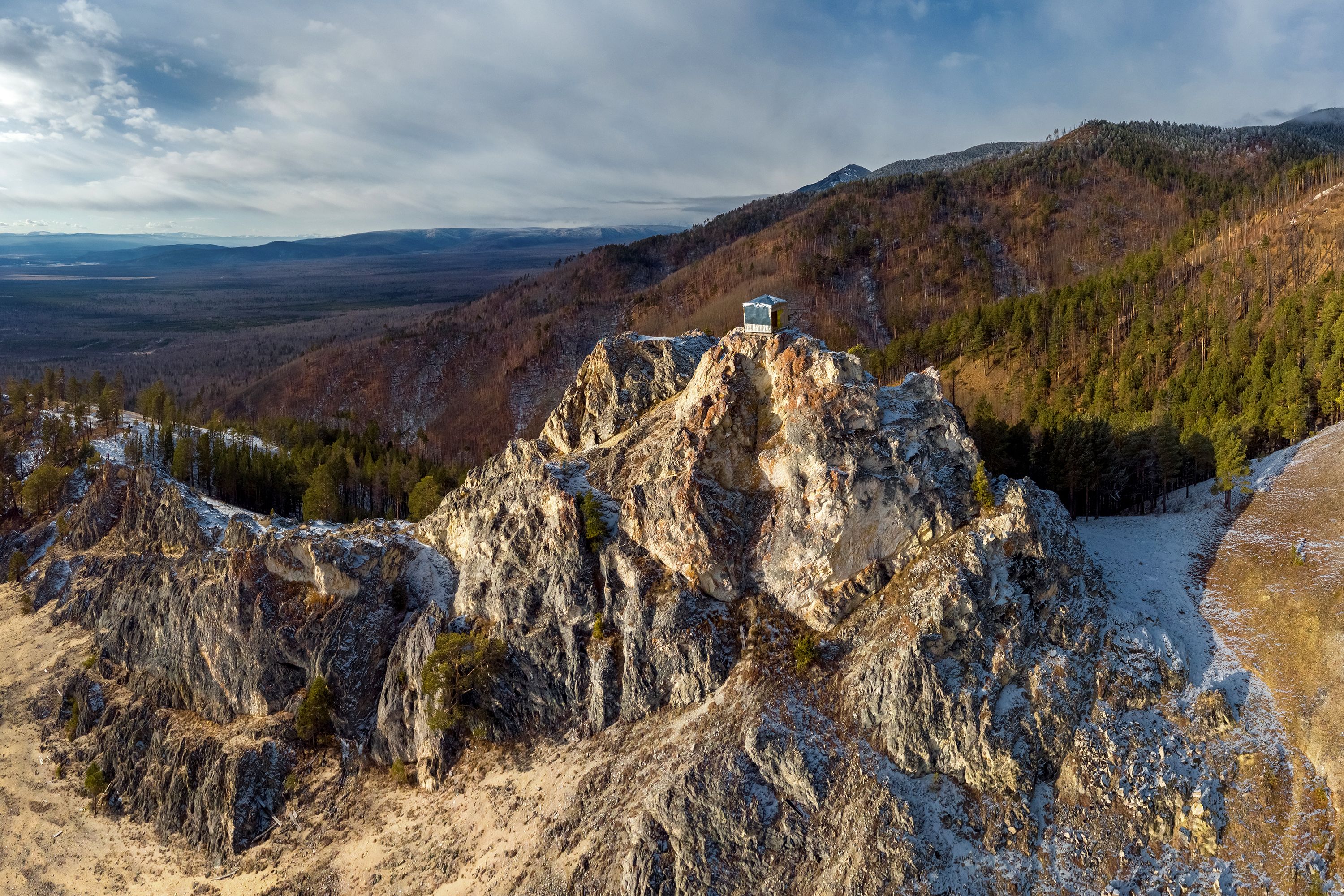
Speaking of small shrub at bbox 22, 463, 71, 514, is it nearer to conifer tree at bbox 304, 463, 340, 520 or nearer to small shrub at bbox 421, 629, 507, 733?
conifer tree at bbox 304, 463, 340, 520

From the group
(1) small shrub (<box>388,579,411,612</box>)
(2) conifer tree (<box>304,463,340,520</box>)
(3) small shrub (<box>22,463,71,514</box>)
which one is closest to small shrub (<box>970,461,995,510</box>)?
(1) small shrub (<box>388,579,411,612</box>)

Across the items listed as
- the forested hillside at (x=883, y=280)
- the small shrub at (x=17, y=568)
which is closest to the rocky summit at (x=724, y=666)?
the small shrub at (x=17, y=568)

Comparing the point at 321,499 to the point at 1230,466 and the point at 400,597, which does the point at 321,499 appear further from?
the point at 1230,466

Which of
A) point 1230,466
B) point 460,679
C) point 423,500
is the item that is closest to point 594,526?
point 460,679

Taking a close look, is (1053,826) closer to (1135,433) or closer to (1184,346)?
(1135,433)

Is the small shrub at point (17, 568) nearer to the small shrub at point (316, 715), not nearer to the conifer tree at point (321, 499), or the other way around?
the conifer tree at point (321, 499)

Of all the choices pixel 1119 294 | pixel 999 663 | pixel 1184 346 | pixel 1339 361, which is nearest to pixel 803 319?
pixel 1119 294

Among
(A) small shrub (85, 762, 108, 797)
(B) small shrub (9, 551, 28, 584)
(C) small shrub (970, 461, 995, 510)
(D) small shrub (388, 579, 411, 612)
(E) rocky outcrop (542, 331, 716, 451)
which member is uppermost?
(E) rocky outcrop (542, 331, 716, 451)
